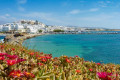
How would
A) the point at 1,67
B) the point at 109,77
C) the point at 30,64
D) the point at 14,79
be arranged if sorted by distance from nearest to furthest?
the point at 14,79, the point at 109,77, the point at 1,67, the point at 30,64

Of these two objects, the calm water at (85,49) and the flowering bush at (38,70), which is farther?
the calm water at (85,49)

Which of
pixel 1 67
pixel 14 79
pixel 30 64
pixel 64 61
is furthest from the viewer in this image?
pixel 64 61

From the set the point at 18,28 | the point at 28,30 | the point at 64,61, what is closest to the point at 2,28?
the point at 18,28

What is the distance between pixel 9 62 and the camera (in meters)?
1.48

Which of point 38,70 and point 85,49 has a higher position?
point 38,70

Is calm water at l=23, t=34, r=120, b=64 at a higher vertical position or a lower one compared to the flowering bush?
lower

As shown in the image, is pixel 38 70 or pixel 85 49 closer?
pixel 38 70

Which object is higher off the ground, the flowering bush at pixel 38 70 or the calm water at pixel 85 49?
the flowering bush at pixel 38 70

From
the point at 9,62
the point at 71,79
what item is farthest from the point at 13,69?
the point at 71,79

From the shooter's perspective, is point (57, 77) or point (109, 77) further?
point (57, 77)

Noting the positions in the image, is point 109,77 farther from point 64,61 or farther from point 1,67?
point 64,61

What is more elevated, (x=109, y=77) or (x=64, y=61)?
(x=109, y=77)

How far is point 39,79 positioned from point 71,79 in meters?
0.49

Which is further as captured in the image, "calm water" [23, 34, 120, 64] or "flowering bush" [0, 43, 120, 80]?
"calm water" [23, 34, 120, 64]
